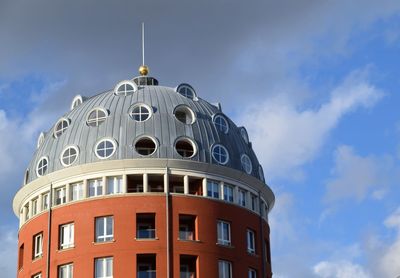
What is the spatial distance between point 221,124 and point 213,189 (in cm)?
728

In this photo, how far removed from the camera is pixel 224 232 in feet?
269

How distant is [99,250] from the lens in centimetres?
7825

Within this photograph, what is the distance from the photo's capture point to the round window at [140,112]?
83375 mm

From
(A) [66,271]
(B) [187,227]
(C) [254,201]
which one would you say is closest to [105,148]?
(B) [187,227]

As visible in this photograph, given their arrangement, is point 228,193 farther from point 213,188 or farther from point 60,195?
point 60,195

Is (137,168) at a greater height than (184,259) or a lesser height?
greater

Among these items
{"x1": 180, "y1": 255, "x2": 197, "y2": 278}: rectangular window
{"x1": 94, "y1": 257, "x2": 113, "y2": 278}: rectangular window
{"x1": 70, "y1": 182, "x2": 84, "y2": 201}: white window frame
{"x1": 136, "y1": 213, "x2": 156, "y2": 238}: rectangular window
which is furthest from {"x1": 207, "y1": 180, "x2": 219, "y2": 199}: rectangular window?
{"x1": 70, "y1": 182, "x2": 84, "y2": 201}: white window frame

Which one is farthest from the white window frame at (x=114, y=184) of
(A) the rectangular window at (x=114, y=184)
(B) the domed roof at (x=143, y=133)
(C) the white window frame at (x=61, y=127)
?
(C) the white window frame at (x=61, y=127)

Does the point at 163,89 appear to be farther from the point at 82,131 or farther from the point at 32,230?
the point at 32,230

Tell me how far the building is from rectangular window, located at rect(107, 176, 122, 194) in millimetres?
84

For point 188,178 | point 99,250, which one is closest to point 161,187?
point 188,178

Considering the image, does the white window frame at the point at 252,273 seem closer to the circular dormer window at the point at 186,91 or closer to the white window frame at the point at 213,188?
the white window frame at the point at 213,188

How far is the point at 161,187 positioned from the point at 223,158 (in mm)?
6258

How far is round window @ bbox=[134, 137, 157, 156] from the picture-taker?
8144 cm
